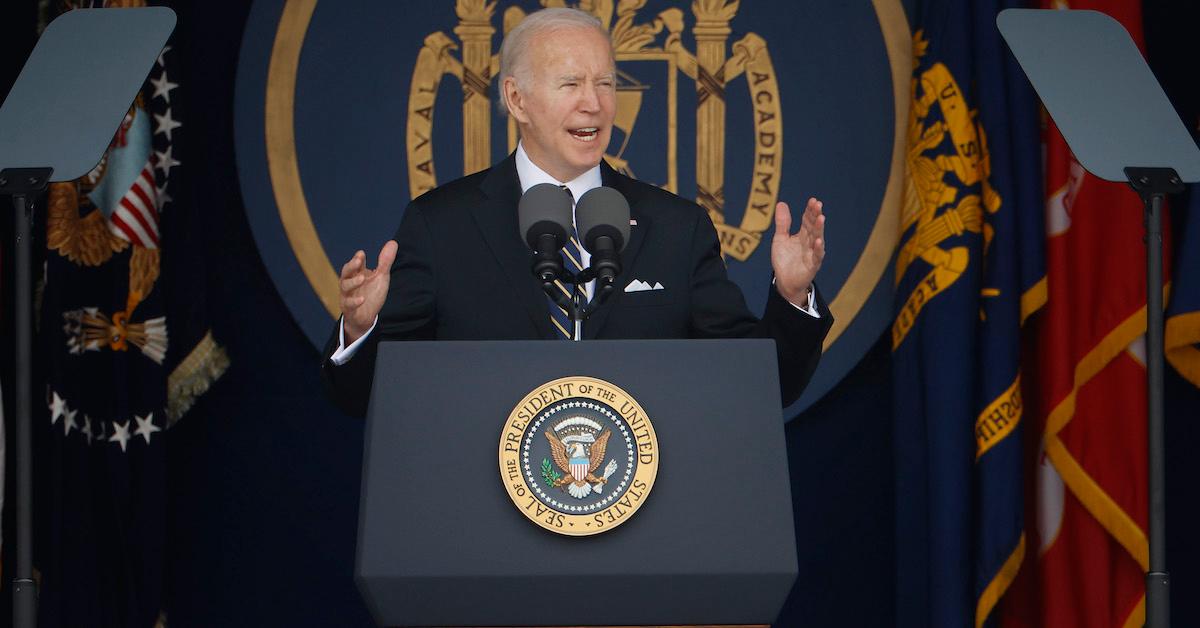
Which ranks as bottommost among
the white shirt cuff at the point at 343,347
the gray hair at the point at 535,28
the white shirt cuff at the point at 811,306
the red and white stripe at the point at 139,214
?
the white shirt cuff at the point at 343,347

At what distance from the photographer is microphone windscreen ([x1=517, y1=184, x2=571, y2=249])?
226cm

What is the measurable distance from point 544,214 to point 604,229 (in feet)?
0.30

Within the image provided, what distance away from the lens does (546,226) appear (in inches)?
89.0

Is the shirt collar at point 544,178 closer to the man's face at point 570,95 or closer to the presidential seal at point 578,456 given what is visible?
the man's face at point 570,95

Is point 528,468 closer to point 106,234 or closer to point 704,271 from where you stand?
point 704,271

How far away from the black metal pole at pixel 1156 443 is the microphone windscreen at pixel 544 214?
3.43ft

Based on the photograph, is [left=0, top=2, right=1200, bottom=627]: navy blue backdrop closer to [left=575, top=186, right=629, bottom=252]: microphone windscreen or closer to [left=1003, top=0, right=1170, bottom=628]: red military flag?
[left=1003, top=0, right=1170, bottom=628]: red military flag

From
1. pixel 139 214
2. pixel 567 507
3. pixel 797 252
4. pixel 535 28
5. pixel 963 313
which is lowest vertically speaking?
pixel 567 507

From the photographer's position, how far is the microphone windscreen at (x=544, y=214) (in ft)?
7.43

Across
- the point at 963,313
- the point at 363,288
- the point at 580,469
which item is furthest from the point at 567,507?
the point at 963,313

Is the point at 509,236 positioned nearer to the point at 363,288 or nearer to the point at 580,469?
the point at 363,288

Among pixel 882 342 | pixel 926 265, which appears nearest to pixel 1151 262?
pixel 926 265

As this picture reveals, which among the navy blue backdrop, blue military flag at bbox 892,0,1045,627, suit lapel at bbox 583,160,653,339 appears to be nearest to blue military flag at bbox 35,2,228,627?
the navy blue backdrop

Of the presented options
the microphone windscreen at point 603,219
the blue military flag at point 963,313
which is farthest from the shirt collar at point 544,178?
the blue military flag at point 963,313
